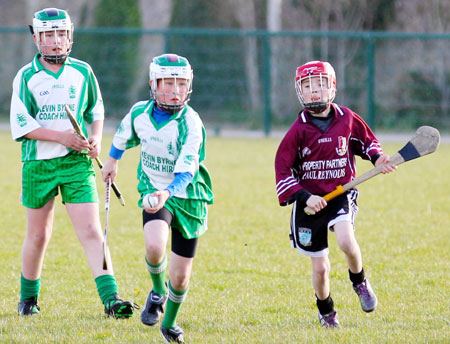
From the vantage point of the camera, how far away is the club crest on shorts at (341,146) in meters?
4.83

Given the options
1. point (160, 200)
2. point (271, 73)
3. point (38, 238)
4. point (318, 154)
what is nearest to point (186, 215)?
point (160, 200)

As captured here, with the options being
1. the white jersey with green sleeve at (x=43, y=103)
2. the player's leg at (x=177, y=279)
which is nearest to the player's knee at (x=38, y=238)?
the white jersey with green sleeve at (x=43, y=103)

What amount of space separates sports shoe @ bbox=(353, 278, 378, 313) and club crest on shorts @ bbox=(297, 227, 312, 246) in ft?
1.38

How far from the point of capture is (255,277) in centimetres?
626

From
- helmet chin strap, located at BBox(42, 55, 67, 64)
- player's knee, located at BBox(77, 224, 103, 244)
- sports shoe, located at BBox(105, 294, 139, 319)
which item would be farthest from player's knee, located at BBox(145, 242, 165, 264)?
helmet chin strap, located at BBox(42, 55, 67, 64)

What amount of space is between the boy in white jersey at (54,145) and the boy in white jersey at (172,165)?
0.48 metres

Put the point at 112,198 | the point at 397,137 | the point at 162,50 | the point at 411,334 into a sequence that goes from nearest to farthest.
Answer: the point at 411,334 → the point at 112,198 → the point at 397,137 → the point at 162,50

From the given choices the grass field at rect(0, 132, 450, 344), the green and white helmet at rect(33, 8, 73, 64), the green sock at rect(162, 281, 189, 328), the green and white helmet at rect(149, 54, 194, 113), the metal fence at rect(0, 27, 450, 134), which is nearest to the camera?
the green and white helmet at rect(149, 54, 194, 113)

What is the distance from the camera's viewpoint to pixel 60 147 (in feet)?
16.5

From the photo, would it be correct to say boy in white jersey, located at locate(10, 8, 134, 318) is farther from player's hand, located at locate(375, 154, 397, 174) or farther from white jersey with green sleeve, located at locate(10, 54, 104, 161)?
player's hand, located at locate(375, 154, 397, 174)

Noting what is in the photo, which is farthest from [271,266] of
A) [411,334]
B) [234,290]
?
[411,334]

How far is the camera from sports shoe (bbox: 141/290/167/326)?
192 inches

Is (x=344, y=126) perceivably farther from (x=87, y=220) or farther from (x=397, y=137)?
(x=397, y=137)

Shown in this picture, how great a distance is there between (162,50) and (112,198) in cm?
1246
